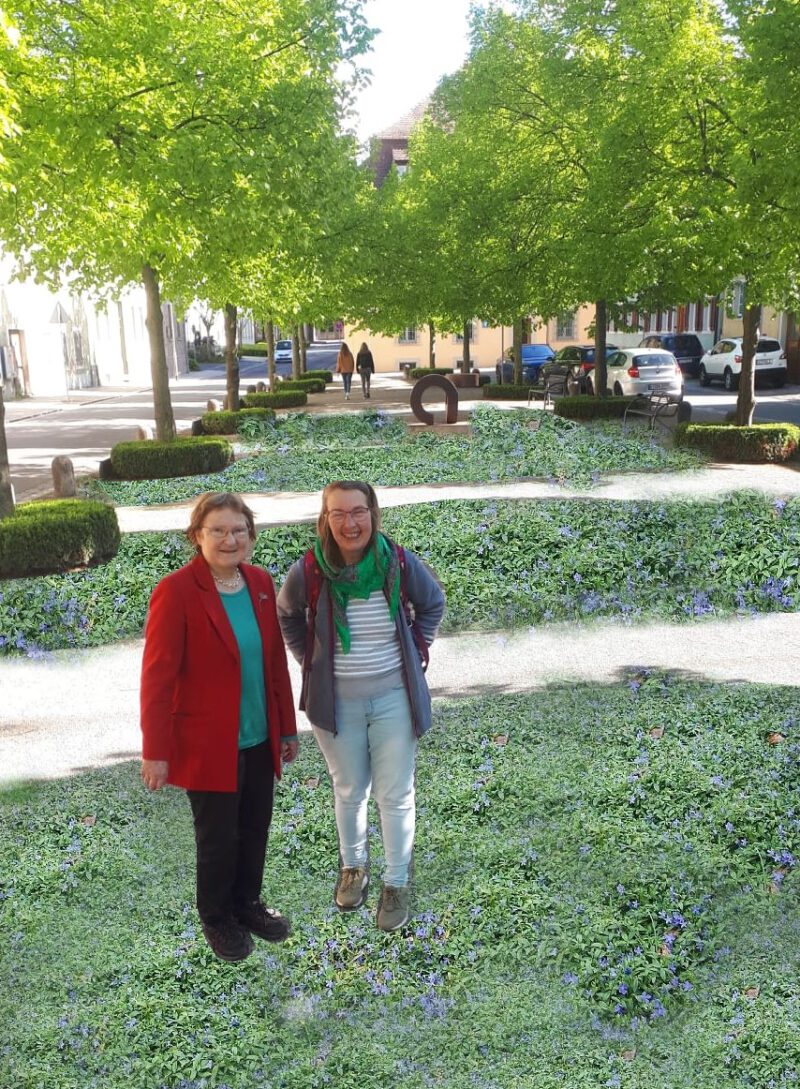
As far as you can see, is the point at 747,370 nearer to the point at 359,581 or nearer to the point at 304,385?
the point at 359,581

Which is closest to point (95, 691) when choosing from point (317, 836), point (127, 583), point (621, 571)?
point (127, 583)

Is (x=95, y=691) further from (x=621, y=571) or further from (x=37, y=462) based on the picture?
(x=37, y=462)

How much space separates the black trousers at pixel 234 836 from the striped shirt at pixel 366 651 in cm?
40

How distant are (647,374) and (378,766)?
26.0 meters

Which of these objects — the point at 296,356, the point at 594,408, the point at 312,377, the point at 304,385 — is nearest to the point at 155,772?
the point at 594,408

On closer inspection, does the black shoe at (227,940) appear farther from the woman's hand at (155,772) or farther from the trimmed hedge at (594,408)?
the trimmed hedge at (594,408)

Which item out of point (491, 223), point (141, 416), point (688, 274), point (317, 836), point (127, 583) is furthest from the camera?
point (141, 416)

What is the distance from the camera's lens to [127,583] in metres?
9.92

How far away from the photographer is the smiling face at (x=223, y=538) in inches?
154

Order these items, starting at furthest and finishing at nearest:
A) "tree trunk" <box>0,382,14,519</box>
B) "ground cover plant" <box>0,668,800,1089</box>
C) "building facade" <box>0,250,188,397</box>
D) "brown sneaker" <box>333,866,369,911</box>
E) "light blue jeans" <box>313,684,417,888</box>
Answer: "building facade" <box>0,250,188,397</box> < "tree trunk" <box>0,382,14,519</box> < "brown sneaker" <box>333,866,369,911</box> < "light blue jeans" <box>313,684,417,888</box> < "ground cover plant" <box>0,668,800,1089</box>

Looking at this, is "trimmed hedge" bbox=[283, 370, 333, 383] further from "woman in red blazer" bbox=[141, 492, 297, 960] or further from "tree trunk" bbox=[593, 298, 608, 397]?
"woman in red blazer" bbox=[141, 492, 297, 960]

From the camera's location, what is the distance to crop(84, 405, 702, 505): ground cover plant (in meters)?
15.6

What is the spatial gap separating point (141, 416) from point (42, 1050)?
3141cm

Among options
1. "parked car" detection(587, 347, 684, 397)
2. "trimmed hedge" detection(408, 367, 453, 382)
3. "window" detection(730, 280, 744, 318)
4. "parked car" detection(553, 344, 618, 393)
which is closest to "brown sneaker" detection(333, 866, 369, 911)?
"window" detection(730, 280, 744, 318)
